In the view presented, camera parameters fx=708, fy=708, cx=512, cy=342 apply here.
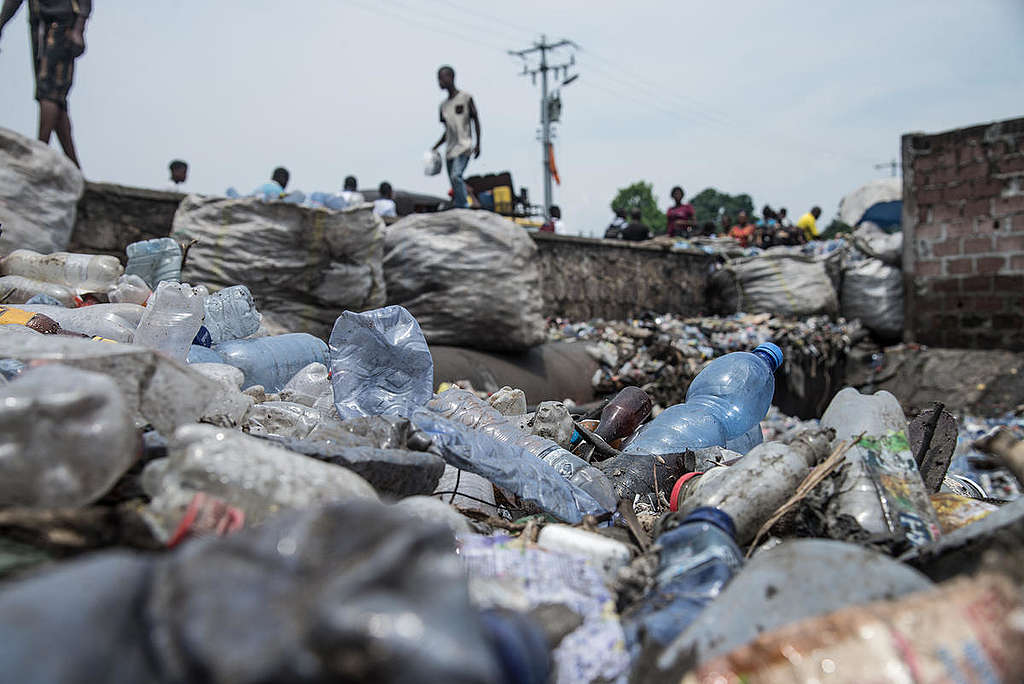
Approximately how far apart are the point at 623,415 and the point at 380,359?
100 centimetres

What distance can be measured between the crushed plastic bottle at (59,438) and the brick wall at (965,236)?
987cm

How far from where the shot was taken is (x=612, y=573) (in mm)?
1278

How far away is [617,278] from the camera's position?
9125 millimetres

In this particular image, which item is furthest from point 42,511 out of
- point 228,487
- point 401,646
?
point 401,646

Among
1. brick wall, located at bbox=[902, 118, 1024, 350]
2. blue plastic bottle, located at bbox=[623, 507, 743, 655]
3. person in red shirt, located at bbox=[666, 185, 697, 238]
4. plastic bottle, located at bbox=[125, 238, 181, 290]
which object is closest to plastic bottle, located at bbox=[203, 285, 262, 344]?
plastic bottle, located at bbox=[125, 238, 181, 290]

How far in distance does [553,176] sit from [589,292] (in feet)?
49.5

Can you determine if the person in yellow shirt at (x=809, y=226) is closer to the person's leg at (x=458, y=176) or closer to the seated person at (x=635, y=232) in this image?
the seated person at (x=635, y=232)

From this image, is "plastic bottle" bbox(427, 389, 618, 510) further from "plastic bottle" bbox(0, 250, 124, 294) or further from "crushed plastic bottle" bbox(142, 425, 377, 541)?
"plastic bottle" bbox(0, 250, 124, 294)

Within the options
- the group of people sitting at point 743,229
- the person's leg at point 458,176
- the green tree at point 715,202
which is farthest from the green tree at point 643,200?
the person's leg at point 458,176

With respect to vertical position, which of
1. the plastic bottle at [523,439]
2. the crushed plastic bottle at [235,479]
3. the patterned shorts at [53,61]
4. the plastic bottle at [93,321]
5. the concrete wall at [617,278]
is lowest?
the plastic bottle at [523,439]

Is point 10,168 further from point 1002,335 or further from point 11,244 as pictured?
point 1002,335

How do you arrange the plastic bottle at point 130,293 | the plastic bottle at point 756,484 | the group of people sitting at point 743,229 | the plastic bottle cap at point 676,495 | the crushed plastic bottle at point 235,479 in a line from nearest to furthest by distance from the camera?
the crushed plastic bottle at point 235,479
the plastic bottle at point 756,484
the plastic bottle cap at point 676,495
the plastic bottle at point 130,293
the group of people sitting at point 743,229

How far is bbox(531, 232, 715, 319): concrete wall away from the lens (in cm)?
816

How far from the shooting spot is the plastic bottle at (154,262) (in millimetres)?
3582
